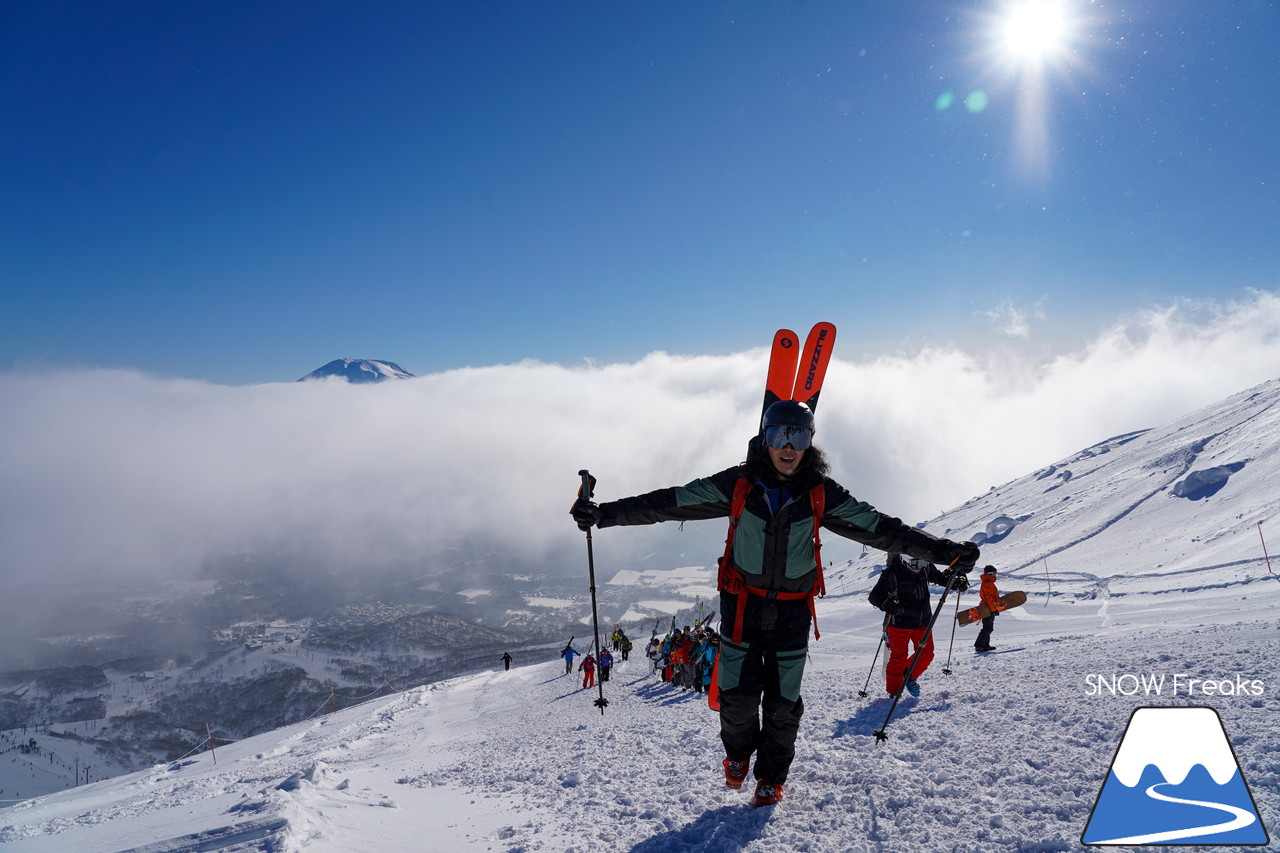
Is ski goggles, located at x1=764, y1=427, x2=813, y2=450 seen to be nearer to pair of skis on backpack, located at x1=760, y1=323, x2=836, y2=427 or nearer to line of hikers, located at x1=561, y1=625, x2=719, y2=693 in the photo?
pair of skis on backpack, located at x1=760, y1=323, x2=836, y2=427

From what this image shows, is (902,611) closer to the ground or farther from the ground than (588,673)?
farther from the ground

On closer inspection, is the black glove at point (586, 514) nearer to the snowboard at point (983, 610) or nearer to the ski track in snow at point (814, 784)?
the ski track in snow at point (814, 784)

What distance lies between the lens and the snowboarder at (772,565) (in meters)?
4.80

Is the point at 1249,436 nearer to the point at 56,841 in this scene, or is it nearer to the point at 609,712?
the point at 609,712

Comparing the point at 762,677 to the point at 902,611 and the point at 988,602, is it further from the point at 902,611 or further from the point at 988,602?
the point at 988,602

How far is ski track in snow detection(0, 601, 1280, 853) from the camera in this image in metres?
3.91

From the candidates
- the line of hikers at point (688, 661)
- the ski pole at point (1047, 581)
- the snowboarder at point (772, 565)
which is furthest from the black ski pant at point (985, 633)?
the ski pole at point (1047, 581)

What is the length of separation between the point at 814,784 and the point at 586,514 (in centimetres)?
304

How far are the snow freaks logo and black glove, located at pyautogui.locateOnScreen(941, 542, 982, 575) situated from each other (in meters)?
1.53

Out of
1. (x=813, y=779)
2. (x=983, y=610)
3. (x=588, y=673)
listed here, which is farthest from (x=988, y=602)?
(x=588, y=673)

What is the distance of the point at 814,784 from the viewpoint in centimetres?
486

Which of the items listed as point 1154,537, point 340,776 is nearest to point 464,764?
point 340,776

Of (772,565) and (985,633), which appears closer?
(772,565)

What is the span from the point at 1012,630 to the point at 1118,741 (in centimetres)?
1695
